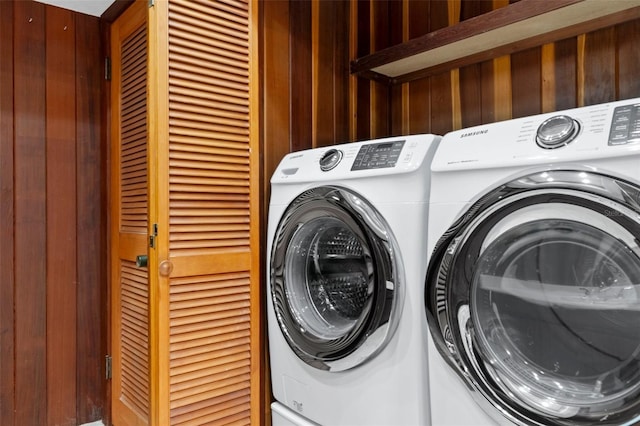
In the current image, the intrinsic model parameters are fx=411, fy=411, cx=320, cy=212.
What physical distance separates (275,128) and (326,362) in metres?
0.95

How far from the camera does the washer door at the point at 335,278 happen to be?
4.02 feet

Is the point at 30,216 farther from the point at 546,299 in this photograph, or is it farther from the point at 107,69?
the point at 546,299

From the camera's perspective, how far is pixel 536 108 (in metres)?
1.65

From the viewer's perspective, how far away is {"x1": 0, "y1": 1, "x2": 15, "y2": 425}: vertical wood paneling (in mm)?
1718

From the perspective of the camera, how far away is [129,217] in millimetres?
1768

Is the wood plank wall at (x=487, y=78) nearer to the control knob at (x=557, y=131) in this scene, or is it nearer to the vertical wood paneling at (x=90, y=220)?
the control knob at (x=557, y=131)

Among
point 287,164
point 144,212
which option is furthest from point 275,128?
point 144,212

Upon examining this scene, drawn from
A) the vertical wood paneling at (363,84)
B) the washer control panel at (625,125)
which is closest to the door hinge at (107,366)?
the vertical wood paneling at (363,84)

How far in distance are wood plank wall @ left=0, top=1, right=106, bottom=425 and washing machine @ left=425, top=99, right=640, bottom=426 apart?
63.6 inches

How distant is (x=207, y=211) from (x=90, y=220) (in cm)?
81

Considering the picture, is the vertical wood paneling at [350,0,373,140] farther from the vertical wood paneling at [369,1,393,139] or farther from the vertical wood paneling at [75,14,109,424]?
the vertical wood paneling at [75,14,109,424]

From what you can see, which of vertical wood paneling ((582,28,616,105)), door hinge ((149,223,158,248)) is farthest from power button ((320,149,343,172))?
vertical wood paneling ((582,28,616,105))

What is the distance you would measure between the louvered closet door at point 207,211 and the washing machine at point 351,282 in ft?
0.40

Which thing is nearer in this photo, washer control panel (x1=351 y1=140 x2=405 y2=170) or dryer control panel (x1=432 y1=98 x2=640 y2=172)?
dryer control panel (x1=432 y1=98 x2=640 y2=172)
